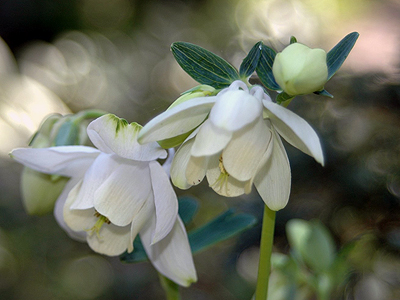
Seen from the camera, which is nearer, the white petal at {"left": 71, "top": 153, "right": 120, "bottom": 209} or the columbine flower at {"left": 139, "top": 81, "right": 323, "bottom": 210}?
the columbine flower at {"left": 139, "top": 81, "right": 323, "bottom": 210}

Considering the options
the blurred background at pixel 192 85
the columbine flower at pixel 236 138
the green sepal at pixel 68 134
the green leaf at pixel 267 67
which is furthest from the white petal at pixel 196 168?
the blurred background at pixel 192 85

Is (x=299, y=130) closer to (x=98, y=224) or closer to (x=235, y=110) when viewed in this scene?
(x=235, y=110)

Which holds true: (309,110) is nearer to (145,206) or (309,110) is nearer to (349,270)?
(349,270)

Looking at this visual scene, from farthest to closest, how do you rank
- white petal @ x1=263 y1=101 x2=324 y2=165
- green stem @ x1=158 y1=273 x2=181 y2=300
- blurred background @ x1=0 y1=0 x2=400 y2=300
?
1. blurred background @ x1=0 y1=0 x2=400 y2=300
2. green stem @ x1=158 y1=273 x2=181 y2=300
3. white petal @ x1=263 y1=101 x2=324 y2=165

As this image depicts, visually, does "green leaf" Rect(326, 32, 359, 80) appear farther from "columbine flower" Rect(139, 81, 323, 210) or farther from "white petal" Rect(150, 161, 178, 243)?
"white petal" Rect(150, 161, 178, 243)

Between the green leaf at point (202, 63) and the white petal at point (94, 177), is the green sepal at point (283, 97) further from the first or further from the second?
the white petal at point (94, 177)

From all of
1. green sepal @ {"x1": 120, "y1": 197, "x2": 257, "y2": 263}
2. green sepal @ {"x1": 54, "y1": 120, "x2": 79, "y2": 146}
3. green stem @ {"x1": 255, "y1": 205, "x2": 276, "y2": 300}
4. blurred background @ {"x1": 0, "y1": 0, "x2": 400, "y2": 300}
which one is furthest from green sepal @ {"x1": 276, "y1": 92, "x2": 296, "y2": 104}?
blurred background @ {"x1": 0, "y1": 0, "x2": 400, "y2": 300}
